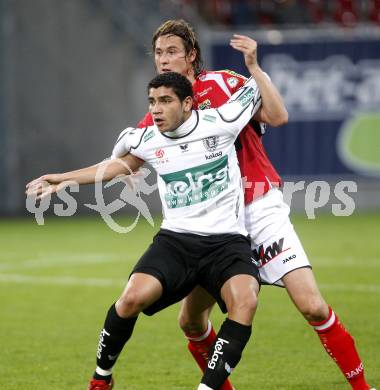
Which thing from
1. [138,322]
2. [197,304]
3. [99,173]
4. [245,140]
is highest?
[245,140]

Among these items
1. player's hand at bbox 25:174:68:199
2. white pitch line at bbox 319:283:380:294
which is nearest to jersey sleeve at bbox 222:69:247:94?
player's hand at bbox 25:174:68:199

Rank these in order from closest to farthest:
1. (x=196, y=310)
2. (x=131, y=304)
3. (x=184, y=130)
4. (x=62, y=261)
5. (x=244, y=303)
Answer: (x=244, y=303) → (x=131, y=304) → (x=184, y=130) → (x=196, y=310) → (x=62, y=261)

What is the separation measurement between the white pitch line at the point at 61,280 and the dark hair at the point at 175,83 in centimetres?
598

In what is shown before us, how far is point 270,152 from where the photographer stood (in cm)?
2144

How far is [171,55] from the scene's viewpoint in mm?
6387

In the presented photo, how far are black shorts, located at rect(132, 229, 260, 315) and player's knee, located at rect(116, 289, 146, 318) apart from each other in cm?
14

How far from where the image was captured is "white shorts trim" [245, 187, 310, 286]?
241 inches

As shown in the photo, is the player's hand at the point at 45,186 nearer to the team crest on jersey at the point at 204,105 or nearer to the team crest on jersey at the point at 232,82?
the team crest on jersey at the point at 204,105

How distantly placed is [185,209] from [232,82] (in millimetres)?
925

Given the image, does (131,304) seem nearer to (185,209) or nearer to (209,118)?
(185,209)

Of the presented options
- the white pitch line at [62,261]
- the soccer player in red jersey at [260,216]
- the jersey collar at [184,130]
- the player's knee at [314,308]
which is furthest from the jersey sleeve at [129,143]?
the white pitch line at [62,261]

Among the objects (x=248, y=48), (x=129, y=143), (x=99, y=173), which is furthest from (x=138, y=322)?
(x=248, y=48)

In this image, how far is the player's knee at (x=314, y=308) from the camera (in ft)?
19.6

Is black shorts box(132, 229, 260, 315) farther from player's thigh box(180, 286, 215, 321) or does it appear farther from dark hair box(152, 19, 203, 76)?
dark hair box(152, 19, 203, 76)
